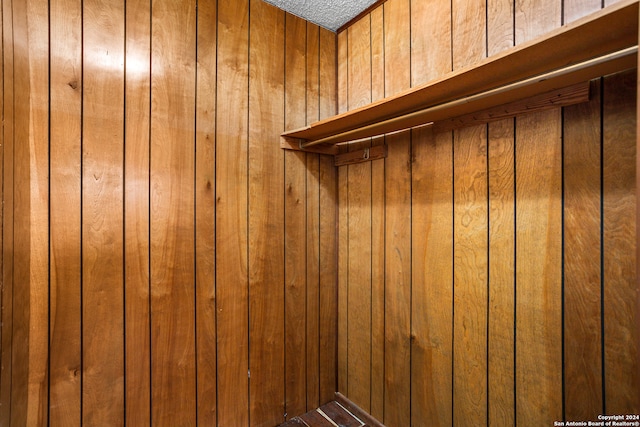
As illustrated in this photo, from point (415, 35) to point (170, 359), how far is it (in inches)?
80.3

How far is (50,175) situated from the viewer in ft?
3.82

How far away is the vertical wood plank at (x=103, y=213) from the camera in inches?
48.4

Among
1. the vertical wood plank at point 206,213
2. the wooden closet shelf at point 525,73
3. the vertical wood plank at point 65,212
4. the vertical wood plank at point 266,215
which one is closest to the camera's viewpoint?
the wooden closet shelf at point 525,73

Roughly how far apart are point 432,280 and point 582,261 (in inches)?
23.1

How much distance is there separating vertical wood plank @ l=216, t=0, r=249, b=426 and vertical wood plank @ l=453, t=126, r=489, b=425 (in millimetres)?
1087

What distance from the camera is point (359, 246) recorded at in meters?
1.85

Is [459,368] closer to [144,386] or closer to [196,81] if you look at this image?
[144,386]

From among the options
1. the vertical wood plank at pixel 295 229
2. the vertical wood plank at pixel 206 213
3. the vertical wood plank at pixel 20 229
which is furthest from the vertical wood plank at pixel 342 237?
the vertical wood plank at pixel 20 229

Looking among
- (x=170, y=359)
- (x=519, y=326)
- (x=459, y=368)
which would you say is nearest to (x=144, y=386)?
(x=170, y=359)

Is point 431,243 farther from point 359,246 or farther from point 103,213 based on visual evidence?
point 103,213

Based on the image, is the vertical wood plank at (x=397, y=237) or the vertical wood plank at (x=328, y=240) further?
the vertical wood plank at (x=328, y=240)

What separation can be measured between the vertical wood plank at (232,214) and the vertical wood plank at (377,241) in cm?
74

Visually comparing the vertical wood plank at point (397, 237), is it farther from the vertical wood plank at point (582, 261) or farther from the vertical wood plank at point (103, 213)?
the vertical wood plank at point (103, 213)

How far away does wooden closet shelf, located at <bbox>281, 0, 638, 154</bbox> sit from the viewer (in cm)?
79
